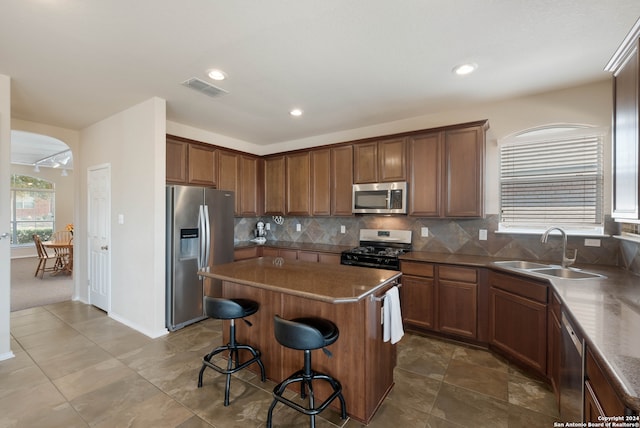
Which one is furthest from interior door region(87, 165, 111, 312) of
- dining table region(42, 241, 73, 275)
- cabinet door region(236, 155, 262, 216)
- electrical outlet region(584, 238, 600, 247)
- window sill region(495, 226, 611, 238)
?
electrical outlet region(584, 238, 600, 247)

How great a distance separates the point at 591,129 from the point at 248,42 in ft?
11.3

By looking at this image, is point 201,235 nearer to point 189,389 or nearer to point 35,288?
point 189,389

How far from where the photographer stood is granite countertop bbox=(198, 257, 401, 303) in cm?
175

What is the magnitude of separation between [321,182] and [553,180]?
2.90 metres

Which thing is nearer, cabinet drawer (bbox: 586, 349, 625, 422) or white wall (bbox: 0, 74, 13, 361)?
cabinet drawer (bbox: 586, 349, 625, 422)

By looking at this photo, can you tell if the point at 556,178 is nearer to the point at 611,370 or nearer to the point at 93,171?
the point at 611,370

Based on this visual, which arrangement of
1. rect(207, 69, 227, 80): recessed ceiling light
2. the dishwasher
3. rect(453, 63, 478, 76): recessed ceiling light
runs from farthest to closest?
rect(207, 69, 227, 80): recessed ceiling light, rect(453, 63, 478, 76): recessed ceiling light, the dishwasher

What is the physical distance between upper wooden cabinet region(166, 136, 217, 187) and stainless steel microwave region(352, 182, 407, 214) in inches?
87.3

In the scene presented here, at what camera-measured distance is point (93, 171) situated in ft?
13.8

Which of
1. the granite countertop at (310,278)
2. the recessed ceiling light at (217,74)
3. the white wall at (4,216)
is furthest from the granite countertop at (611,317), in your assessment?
the white wall at (4,216)

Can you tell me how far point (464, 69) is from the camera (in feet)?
8.23

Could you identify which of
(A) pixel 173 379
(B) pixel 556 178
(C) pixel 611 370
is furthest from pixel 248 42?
(B) pixel 556 178

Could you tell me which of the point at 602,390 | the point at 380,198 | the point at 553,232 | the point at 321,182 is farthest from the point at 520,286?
the point at 321,182

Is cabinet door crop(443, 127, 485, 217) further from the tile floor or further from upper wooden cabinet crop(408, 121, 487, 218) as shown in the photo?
the tile floor
